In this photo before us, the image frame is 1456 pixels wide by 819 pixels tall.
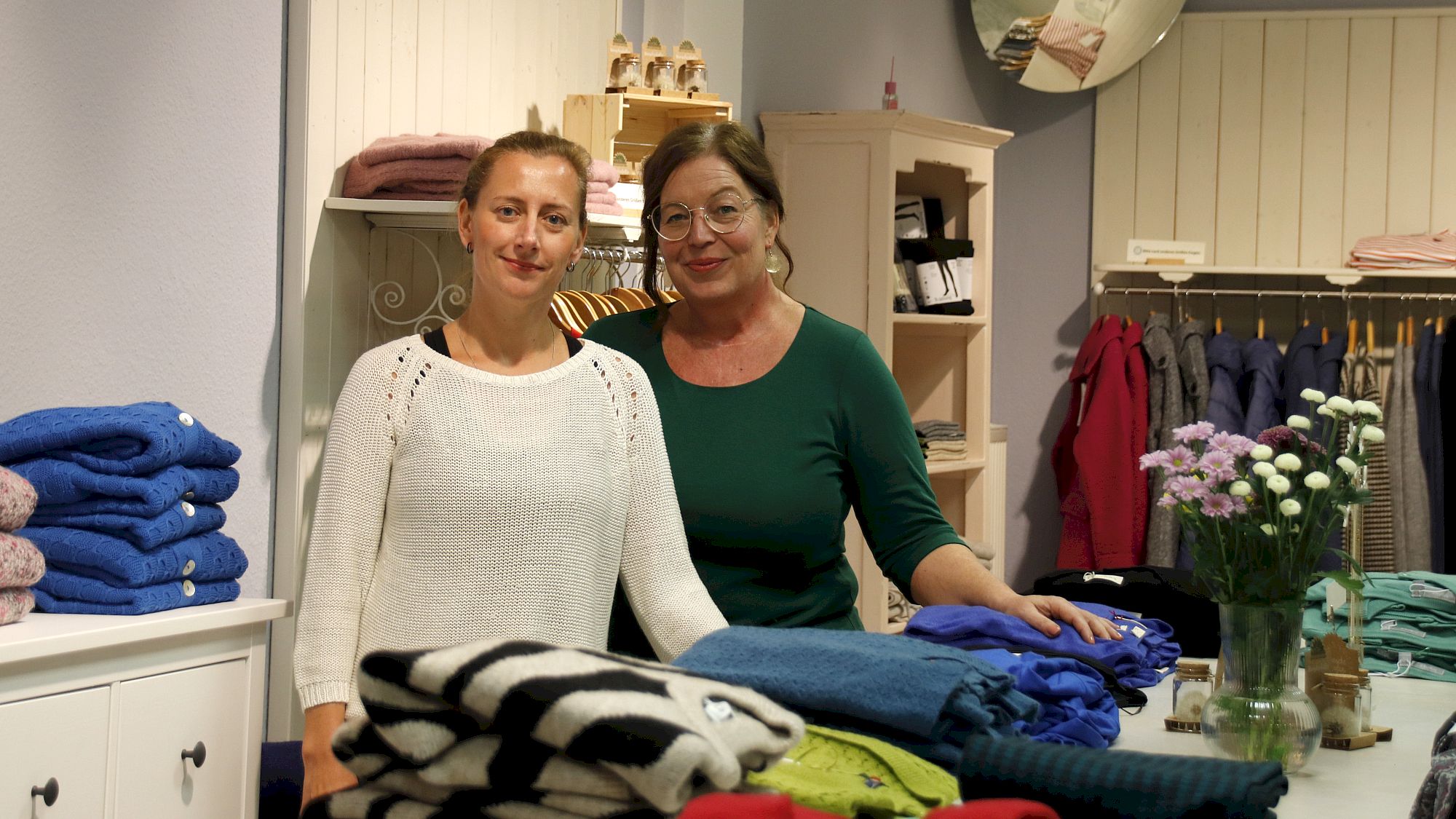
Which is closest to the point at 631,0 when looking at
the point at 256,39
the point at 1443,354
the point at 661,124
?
the point at 661,124

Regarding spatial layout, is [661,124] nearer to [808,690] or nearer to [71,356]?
[71,356]

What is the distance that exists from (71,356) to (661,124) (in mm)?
1639

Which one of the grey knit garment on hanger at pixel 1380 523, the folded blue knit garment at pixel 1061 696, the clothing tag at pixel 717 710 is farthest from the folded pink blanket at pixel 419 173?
the grey knit garment on hanger at pixel 1380 523

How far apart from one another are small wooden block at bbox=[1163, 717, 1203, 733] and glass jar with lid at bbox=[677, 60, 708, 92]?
6.62 feet

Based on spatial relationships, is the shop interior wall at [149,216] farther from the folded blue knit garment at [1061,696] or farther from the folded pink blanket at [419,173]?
the folded blue knit garment at [1061,696]

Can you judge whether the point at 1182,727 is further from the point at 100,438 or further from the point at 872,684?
the point at 100,438

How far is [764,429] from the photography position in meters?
1.79

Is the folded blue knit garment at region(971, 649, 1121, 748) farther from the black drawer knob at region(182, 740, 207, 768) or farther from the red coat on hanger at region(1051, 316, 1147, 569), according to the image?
the red coat on hanger at region(1051, 316, 1147, 569)

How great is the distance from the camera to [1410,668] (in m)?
2.03

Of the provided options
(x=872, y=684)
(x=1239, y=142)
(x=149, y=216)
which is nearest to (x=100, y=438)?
(x=149, y=216)

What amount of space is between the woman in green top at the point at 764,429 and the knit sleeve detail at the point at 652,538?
119 millimetres

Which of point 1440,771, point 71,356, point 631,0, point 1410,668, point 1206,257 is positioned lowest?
point 1410,668

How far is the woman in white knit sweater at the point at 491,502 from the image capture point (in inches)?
57.7

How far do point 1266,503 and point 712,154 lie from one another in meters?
0.84
